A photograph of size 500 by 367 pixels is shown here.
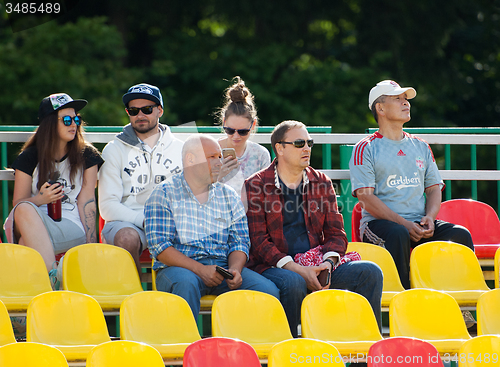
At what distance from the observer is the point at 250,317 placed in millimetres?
2818

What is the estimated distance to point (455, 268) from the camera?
11.6 feet

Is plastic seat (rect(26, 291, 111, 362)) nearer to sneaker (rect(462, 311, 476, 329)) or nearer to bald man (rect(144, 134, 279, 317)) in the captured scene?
bald man (rect(144, 134, 279, 317))

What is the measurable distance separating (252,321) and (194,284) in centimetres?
39

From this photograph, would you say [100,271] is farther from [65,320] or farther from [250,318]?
[250,318]

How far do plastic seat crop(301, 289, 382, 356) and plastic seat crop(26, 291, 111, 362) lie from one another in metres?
0.88

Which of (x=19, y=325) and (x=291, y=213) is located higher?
(x=291, y=213)

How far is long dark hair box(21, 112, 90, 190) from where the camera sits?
3.69 m

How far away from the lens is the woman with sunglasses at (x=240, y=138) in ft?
12.8

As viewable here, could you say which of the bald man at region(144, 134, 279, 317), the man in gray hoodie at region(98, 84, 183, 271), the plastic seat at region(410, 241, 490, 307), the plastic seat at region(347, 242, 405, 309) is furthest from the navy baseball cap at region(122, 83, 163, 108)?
the plastic seat at region(410, 241, 490, 307)

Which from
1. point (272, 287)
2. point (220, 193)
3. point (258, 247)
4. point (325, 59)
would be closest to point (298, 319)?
point (272, 287)

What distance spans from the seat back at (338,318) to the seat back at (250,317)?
4.9 inches

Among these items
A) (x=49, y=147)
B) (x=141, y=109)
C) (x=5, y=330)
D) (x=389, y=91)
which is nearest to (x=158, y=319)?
(x=5, y=330)

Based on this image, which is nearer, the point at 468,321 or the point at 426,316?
the point at 426,316

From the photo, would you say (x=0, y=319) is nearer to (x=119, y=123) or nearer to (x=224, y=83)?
(x=119, y=123)
